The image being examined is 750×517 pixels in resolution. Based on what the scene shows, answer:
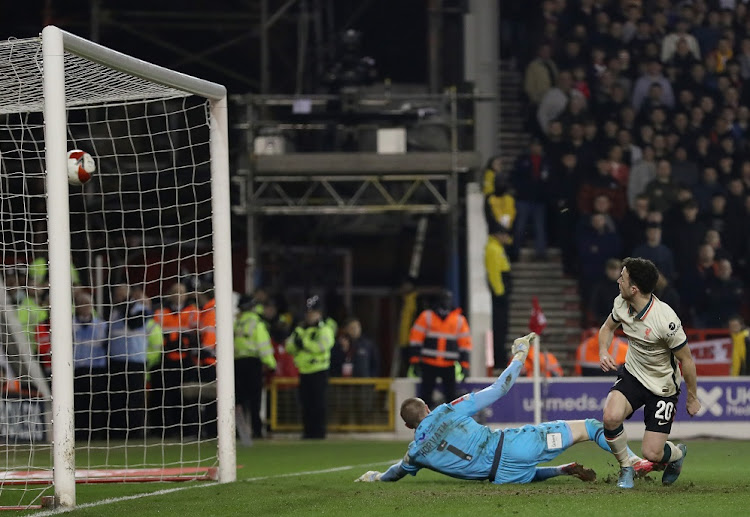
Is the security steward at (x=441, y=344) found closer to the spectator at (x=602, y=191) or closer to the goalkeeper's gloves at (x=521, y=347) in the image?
the spectator at (x=602, y=191)

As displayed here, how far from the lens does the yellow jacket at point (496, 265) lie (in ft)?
68.2

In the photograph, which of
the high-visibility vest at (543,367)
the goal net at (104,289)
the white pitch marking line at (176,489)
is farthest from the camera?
the high-visibility vest at (543,367)

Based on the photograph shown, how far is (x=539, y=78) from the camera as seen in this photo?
75.4 feet

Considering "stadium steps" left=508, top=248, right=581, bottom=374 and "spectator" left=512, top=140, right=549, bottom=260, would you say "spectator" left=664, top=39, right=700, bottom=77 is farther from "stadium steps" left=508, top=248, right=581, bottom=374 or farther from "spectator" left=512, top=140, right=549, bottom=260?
"stadium steps" left=508, top=248, right=581, bottom=374

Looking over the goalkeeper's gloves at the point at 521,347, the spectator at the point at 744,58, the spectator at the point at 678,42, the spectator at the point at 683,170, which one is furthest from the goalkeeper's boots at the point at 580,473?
the spectator at the point at 744,58

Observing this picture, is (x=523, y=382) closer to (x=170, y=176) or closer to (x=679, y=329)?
(x=170, y=176)

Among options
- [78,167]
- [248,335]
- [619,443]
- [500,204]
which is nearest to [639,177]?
[500,204]

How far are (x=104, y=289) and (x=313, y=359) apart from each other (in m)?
4.57

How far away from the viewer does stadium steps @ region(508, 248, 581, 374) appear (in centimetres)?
2200

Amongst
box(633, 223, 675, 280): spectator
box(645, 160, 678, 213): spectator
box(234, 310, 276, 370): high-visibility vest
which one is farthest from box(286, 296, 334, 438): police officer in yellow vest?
box(645, 160, 678, 213): spectator

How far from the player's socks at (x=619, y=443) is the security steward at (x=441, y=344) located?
861 centimetres

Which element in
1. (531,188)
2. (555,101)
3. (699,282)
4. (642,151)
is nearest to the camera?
(699,282)

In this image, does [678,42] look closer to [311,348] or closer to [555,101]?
[555,101]

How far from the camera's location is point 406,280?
76.0 feet
